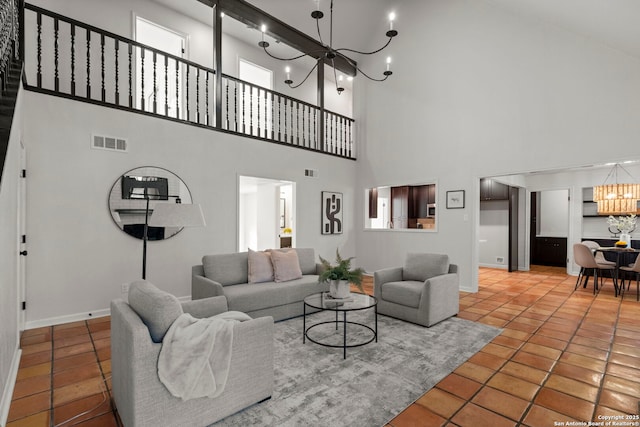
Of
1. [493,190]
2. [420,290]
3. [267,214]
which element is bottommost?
[420,290]

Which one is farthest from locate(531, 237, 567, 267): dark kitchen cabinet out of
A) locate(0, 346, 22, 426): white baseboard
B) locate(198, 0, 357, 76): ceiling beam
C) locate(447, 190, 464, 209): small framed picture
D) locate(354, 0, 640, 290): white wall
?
locate(0, 346, 22, 426): white baseboard

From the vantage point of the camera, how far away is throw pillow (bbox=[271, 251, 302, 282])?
418cm

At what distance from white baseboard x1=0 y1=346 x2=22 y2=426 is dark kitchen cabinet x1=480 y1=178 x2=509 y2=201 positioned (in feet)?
27.8

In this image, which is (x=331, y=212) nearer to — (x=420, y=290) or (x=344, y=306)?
(x=420, y=290)

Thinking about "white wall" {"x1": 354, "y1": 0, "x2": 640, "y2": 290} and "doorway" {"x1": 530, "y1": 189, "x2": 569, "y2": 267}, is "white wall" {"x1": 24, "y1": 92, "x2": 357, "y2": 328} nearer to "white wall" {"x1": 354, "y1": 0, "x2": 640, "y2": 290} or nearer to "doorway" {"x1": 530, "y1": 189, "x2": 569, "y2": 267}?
"white wall" {"x1": 354, "y1": 0, "x2": 640, "y2": 290}

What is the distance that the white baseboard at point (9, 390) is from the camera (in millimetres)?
1874

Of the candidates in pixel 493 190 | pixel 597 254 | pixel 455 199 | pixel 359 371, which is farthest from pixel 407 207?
pixel 359 371

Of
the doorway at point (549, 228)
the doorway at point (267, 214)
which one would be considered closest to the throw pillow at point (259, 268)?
the doorway at point (267, 214)

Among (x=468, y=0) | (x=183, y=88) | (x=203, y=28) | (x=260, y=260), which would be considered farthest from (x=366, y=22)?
(x=260, y=260)

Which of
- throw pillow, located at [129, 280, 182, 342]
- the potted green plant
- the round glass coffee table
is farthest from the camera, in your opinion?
the potted green plant

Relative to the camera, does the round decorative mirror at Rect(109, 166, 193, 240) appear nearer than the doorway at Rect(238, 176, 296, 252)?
Yes

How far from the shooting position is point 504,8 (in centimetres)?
513

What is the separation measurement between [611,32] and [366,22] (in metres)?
4.64

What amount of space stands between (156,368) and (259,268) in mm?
2346
